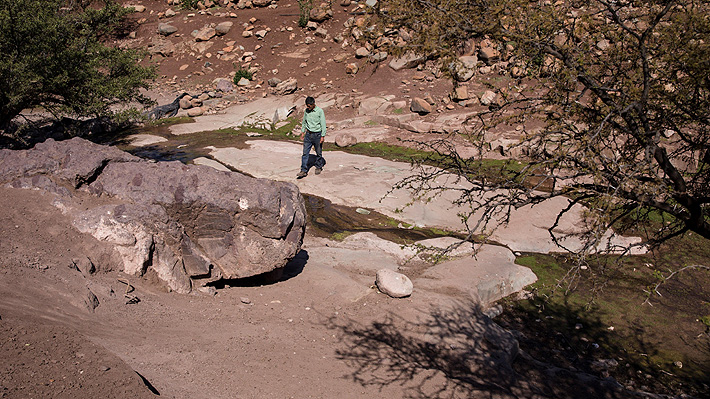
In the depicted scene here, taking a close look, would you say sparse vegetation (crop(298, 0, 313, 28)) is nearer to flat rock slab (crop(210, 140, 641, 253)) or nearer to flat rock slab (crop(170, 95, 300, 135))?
flat rock slab (crop(170, 95, 300, 135))

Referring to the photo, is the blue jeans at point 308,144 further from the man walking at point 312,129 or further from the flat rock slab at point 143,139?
the flat rock slab at point 143,139

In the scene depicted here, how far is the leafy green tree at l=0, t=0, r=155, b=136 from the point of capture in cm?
987

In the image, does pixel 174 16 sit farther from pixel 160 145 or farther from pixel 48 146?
pixel 48 146

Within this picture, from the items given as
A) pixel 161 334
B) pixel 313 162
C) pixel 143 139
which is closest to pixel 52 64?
pixel 143 139

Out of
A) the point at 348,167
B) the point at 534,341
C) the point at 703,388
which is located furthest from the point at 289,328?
the point at 348,167

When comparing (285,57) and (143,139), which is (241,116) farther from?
(285,57)

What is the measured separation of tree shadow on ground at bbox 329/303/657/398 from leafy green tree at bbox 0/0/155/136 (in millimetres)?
8289

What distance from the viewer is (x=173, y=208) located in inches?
228

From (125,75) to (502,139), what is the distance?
30.9 feet

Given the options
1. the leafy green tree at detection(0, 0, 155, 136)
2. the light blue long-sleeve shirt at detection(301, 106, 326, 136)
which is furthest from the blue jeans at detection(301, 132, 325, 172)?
the leafy green tree at detection(0, 0, 155, 136)

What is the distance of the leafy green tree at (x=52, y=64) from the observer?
987cm

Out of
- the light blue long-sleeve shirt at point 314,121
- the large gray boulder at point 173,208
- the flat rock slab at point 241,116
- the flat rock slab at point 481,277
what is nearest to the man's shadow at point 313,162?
the light blue long-sleeve shirt at point 314,121

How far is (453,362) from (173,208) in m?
3.40

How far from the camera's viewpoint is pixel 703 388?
18.5ft
